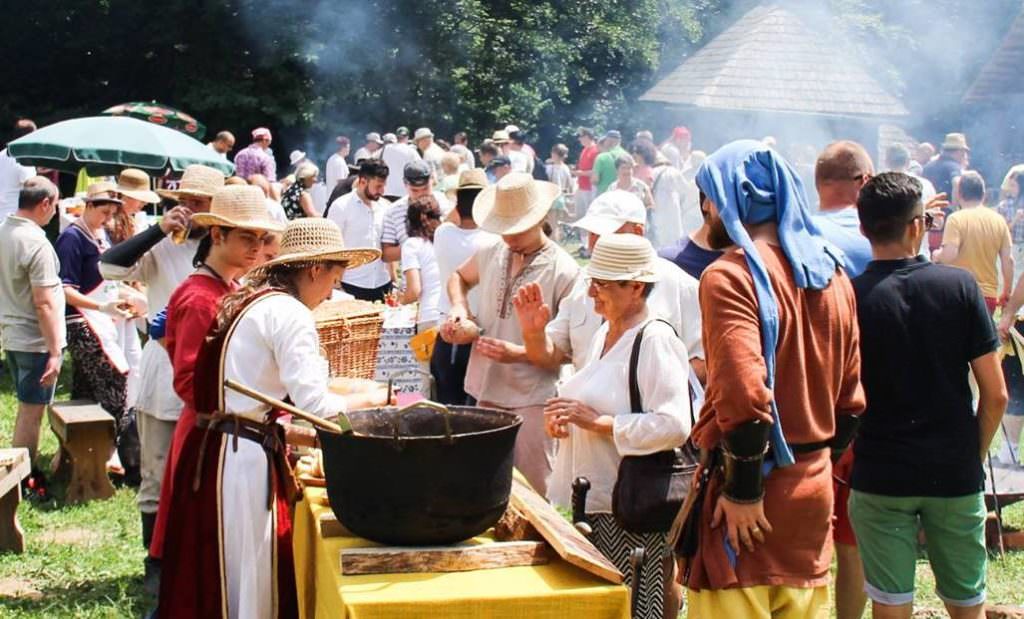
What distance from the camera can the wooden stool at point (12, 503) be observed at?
21.1 feet

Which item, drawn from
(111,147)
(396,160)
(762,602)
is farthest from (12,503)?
(396,160)

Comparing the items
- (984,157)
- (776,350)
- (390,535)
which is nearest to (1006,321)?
(776,350)

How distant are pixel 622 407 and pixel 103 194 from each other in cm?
461

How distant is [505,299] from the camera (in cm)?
555

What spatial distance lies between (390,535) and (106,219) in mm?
5060

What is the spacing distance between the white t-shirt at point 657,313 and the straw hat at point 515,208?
14.6 inches

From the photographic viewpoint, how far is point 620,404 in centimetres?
432

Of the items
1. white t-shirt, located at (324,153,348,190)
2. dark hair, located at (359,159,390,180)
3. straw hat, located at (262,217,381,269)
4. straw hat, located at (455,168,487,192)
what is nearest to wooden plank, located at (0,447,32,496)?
straw hat, located at (455,168,487,192)

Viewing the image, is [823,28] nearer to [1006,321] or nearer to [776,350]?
[1006,321]

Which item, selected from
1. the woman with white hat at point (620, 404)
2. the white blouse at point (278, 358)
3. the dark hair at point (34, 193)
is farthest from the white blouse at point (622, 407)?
the dark hair at point (34, 193)

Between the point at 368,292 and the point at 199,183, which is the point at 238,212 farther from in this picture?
the point at 368,292

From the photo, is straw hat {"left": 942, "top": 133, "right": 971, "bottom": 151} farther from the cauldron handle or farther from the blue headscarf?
the cauldron handle

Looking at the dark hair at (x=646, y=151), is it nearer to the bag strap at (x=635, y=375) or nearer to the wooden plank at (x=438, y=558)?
the bag strap at (x=635, y=375)

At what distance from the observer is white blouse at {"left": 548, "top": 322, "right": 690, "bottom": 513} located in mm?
4168
